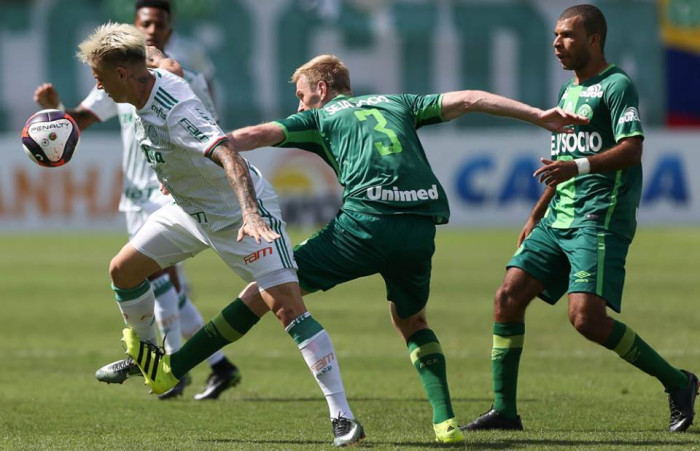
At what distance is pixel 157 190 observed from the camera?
9.02 m

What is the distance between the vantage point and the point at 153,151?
6.63 metres

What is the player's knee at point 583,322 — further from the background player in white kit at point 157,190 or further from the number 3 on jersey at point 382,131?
the background player in white kit at point 157,190

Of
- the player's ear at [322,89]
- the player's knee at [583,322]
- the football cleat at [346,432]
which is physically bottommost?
the football cleat at [346,432]

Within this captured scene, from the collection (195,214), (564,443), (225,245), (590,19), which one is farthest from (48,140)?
(564,443)

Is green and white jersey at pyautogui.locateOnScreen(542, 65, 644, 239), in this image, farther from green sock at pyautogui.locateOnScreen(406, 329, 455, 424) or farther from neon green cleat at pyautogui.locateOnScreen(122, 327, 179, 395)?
neon green cleat at pyautogui.locateOnScreen(122, 327, 179, 395)

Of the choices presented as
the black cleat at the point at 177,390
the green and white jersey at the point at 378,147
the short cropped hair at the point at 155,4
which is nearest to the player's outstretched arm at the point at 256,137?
the green and white jersey at the point at 378,147

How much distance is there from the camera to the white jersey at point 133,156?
8.88 m

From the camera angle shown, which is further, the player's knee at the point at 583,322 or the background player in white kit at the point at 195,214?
the player's knee at the point at 583,322

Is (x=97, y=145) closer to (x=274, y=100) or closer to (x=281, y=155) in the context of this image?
(x=281, y=155)

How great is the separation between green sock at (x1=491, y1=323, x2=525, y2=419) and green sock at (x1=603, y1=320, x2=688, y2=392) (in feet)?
1.68

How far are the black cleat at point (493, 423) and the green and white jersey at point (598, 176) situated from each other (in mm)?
1106

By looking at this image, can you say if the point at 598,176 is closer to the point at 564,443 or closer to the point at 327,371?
the point at 564,443

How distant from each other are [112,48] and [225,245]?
118 centimetres

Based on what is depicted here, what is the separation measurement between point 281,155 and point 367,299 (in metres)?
12.3
